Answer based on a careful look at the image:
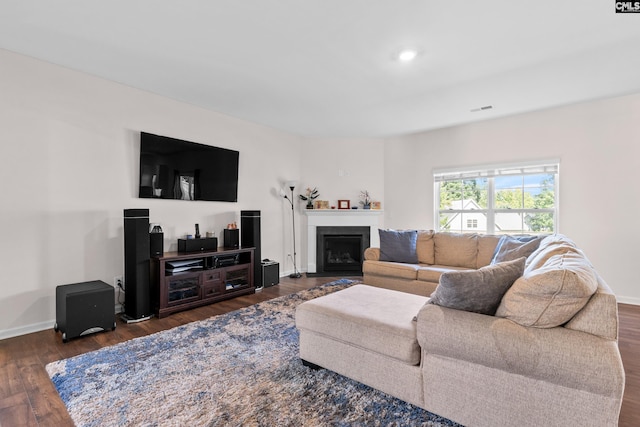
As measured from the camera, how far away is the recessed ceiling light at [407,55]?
270 centimetres

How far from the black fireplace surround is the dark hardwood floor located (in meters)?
1.92

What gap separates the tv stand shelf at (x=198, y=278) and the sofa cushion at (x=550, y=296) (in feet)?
10.4

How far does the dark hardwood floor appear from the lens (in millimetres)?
1724

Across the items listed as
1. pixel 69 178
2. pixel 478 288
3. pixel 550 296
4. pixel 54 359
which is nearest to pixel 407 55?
pixel 478 288

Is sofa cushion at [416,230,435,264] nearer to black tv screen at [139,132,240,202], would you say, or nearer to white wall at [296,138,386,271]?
white wall at [296,138,386,271]

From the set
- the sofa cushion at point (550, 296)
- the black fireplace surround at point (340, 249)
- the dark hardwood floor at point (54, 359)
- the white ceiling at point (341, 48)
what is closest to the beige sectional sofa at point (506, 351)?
the sofa cushion at point (550, 296)

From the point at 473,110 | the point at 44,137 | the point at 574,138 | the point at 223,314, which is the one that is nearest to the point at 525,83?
the point at 473,110

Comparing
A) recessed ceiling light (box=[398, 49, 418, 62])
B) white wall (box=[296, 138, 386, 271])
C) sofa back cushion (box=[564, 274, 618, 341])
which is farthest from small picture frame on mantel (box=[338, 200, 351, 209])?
sofa back cushion (box=[564, 274, 618, 341])

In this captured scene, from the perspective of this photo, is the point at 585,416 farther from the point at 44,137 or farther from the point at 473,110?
the point at 44,137

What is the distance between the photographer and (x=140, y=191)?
11.9 feet

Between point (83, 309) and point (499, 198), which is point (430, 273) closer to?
point (499, 198)

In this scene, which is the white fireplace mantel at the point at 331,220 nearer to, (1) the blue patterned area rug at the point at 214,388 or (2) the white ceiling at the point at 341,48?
(2) the white ceiling at the point at 341,48

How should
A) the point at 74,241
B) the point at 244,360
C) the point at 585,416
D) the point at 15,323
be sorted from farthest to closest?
the point at 74,241
the point at 15,323
the point at 244,360
the point at 585,416

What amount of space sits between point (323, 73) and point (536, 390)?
2.99 m
